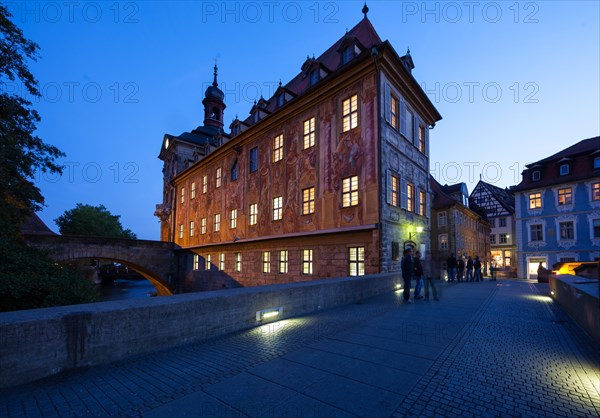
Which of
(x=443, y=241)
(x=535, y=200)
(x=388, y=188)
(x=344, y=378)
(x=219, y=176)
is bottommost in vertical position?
(x=344, y=378)

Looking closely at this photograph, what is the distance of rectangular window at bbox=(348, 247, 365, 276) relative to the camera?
1542cm

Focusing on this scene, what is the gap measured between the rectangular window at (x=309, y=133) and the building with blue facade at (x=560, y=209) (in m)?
27.7

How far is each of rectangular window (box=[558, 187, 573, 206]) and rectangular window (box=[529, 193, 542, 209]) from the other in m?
1.75

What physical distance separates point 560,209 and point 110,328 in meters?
38.9

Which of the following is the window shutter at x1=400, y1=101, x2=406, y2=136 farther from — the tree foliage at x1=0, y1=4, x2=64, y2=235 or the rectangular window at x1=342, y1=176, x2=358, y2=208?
the tree foliage at x1=0, y1=4, x2=64, y2=235

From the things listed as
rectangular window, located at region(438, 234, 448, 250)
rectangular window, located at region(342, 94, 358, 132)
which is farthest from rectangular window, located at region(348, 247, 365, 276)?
rectangular window, located at region(438, 234, 448, 250)

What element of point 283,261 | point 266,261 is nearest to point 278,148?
point 283,261

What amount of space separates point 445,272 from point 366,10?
749 inches

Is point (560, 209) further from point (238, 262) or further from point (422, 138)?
point (238, 262)

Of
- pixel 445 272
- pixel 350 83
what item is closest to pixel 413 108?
pixel 350 83

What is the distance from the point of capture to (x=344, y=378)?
3.88m

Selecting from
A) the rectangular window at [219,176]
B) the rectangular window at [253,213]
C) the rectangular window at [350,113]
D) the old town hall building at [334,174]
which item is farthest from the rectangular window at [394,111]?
the rectangular window at [219,176]

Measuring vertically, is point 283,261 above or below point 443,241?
below

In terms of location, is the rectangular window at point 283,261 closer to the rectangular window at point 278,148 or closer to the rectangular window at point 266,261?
the rectangular window at point 266,261
